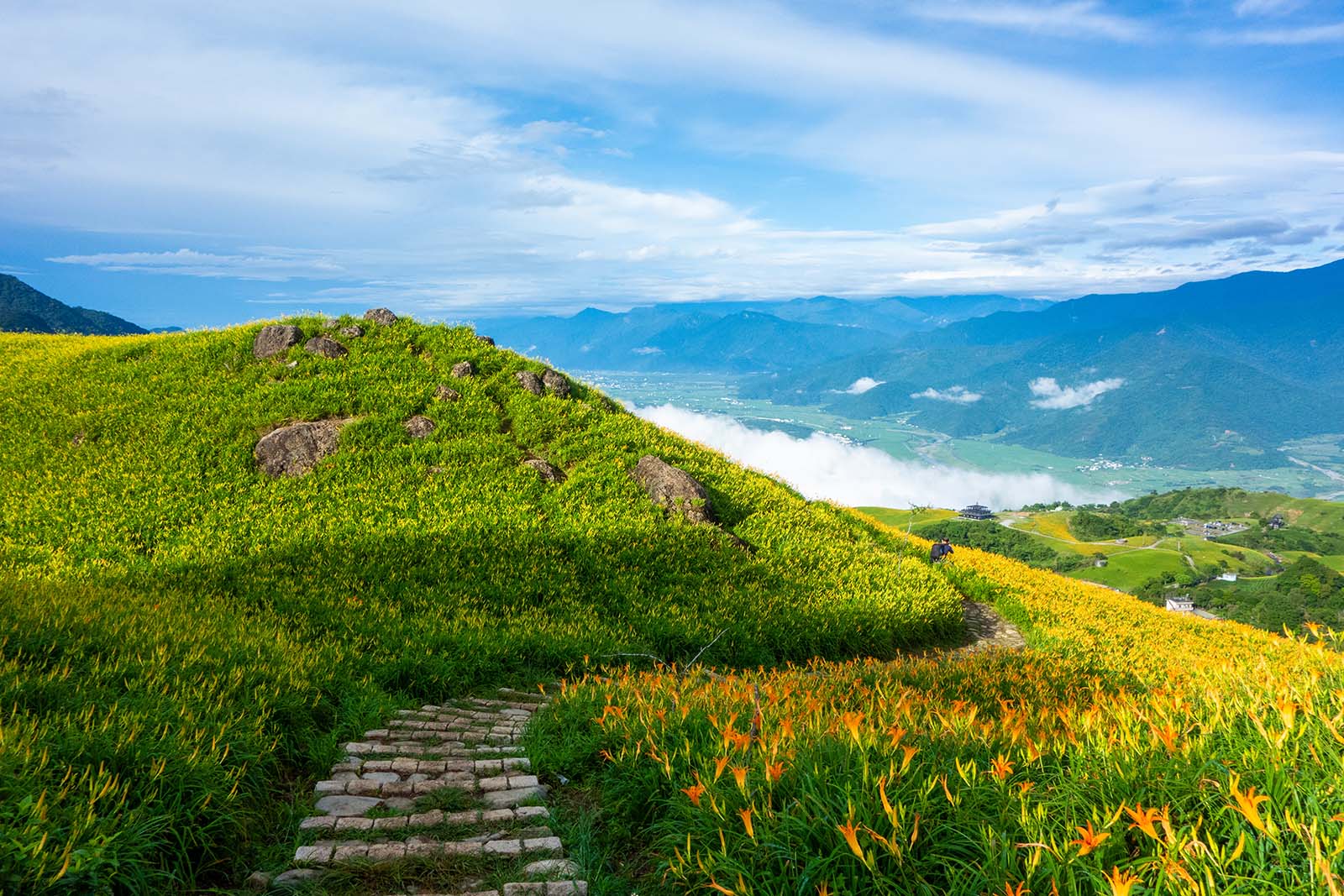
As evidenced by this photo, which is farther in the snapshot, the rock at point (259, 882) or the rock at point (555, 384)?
the rock at point (555, 384)

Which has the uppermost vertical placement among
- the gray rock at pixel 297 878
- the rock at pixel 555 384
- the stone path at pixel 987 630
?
the rock at pixel 555 384

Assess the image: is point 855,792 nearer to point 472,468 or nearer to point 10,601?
point 10,601

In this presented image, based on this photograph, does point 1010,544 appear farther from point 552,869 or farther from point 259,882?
point 259,882

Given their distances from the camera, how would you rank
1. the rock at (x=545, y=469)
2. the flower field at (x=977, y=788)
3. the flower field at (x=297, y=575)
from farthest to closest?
1. the rock at (x=545, y=469)
2. the flower field at (x=297, y=575)
3. the flower field at (x=977, y=788)

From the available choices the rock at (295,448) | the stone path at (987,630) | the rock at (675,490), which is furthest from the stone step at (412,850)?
the rock at (295,448)

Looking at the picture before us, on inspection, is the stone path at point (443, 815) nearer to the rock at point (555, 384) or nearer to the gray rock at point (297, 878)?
the gray rock at point (297, 878)

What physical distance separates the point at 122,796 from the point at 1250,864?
6004mm

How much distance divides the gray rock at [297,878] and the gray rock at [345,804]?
0.68m

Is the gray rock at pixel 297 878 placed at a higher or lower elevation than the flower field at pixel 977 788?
lower

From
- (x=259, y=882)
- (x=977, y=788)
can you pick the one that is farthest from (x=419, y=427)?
(x=977, y=788)

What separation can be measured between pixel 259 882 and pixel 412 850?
3.04 feet

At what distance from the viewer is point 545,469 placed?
613 inches

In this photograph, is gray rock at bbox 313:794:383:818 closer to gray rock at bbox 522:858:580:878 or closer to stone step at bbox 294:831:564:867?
stone step at bbox 294:831:564:867

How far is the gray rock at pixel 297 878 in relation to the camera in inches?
162
